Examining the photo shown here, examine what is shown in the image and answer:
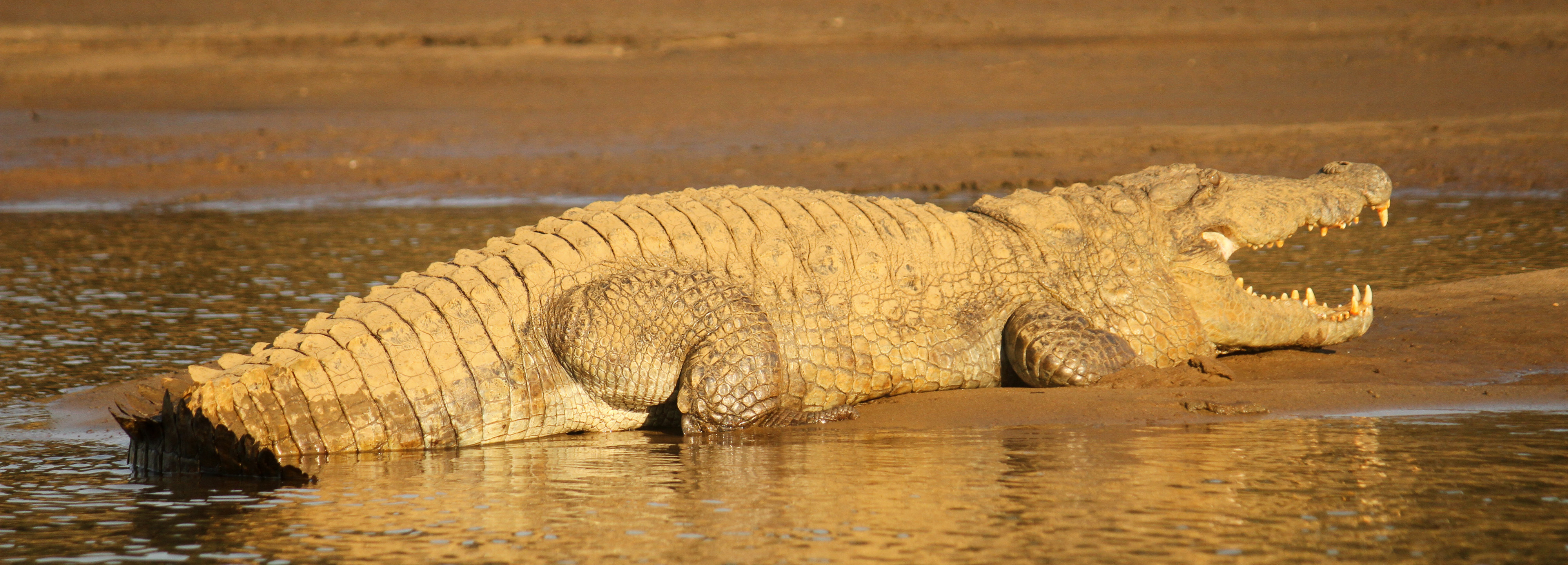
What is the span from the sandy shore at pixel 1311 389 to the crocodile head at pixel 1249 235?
5.9 inches

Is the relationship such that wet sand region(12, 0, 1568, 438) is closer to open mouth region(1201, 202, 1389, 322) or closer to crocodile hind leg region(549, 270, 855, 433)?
open mouth region(1201, 202, 1389, 322)

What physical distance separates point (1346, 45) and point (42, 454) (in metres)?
18.4

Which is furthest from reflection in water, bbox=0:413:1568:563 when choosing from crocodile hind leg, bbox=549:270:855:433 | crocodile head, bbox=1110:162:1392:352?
crocodile head, bbox=1110:162:1392:352

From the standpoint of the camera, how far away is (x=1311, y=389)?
235 inches

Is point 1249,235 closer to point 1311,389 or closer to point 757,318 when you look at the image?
point 1311,389

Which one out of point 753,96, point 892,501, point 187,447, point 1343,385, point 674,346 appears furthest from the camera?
point 753,96

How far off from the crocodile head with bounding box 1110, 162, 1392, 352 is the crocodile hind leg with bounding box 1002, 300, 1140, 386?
536mm

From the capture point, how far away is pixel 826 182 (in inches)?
595

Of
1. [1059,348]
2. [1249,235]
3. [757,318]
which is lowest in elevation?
[1059,348]

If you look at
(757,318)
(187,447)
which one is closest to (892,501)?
(757,318)

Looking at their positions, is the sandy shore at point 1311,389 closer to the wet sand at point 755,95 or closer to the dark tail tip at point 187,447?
the dark tail tip at point 187,447

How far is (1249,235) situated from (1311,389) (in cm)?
95

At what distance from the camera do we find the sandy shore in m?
5.73

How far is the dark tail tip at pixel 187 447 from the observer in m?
5.12
